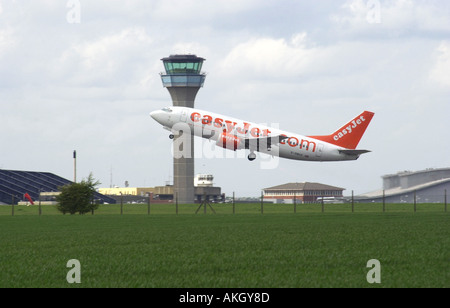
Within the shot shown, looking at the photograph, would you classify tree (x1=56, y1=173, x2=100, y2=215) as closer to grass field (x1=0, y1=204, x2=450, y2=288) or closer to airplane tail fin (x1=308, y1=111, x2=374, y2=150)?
airplane tail fin (x1=308, y1=111, x2=374, y2=150)

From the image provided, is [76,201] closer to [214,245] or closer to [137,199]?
[214,245]

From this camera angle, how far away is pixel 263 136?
82.4 metres

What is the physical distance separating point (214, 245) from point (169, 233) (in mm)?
9354

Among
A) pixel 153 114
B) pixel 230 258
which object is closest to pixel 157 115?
pixel 153 114

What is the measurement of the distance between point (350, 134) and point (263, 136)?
10.6m

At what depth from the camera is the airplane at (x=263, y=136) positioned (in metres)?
80.1

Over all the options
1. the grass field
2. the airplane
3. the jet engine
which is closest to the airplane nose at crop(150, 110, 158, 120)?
the airplane

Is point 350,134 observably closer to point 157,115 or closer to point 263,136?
point 263,136

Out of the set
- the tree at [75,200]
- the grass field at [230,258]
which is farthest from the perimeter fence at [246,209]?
the grass field at [230,258]

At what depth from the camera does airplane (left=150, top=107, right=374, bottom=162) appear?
8012 centimetres

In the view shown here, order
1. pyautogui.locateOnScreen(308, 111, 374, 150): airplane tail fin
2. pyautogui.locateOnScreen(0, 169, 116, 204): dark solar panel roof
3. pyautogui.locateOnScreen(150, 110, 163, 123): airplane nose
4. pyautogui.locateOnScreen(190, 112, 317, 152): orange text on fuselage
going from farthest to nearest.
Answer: pyautogui.locateOnScreen(0, 169, 116, 204): dark solar panel roof < pyautogui.locateOnScreen(308, 111, 374, 150): airplane tail fin < pyautogui.locateOnScreen(150, 110, 163, 123): airplane nose < pyautogui.locateOnScreen(190, 112, 317, 152): orange text on fuselage

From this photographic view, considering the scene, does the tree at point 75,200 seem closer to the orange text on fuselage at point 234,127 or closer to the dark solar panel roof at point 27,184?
the orange text on fuselage at point 234,127
